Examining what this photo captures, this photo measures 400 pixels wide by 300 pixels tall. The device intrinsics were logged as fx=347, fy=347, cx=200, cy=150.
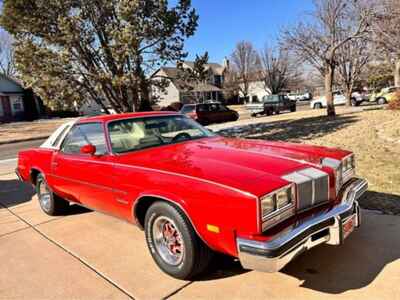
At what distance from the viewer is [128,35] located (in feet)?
28.6

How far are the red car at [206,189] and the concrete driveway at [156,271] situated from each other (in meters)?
0.27

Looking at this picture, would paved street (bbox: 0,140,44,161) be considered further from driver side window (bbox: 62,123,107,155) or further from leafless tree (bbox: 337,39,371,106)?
leafless tree (bbox: 337,39,371,106)

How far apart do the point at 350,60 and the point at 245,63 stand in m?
29.8

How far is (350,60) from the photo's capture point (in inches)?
939

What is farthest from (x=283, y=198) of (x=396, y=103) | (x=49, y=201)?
(x=396, y=103)

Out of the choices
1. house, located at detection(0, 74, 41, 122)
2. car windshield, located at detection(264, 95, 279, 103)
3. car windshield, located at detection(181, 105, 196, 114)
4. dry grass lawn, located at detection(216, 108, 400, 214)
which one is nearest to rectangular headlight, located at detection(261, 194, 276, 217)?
dry grass lawn, located at detection(216, 108, 400, 214)

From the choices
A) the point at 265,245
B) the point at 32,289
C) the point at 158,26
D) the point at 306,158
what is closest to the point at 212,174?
the point at 265,245

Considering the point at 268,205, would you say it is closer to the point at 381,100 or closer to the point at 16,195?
the point at 16,195

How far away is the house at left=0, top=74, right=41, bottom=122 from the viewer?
35.5 m

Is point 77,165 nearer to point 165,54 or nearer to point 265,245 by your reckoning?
point 265,245

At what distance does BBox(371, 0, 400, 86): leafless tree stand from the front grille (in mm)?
13052

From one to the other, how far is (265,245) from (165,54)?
29.4 feet

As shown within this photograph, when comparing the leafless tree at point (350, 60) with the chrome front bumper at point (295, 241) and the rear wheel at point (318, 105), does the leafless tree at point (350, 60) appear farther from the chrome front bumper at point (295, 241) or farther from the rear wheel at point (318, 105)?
the chrome front bumper at point (295, 241)

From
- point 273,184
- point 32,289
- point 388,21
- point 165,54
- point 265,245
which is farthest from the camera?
point 388,21
